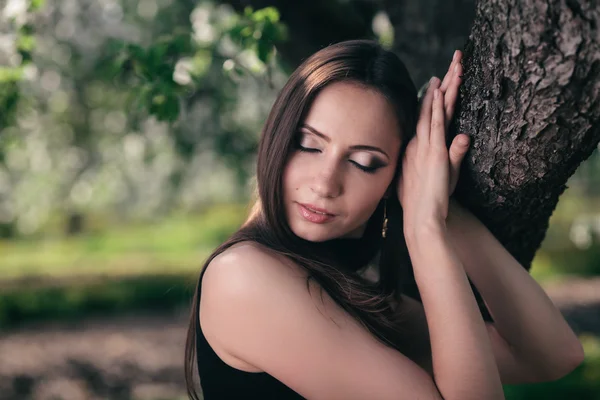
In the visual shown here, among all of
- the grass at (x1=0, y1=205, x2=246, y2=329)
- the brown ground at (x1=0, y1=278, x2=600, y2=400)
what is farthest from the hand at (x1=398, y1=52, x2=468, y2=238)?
the grass at (x1=0, y1=205, x2=246, y2=329)

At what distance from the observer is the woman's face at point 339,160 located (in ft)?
6.62

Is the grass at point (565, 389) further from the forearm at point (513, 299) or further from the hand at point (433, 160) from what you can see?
the hand at point (433, 160)

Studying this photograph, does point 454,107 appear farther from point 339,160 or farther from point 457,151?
point 339,160

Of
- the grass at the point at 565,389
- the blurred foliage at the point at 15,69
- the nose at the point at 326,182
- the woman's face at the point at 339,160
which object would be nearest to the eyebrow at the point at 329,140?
the woman's face at the point at 339,160

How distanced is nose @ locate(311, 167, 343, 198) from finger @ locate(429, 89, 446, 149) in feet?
1.11

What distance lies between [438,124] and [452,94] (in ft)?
0.35

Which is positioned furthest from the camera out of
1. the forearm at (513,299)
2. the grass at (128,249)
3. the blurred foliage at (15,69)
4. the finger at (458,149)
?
the grass at (128,249)

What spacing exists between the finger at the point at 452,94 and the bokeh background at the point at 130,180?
40.6 inches

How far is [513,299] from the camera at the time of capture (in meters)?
2.26

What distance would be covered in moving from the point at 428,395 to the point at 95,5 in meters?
6.48

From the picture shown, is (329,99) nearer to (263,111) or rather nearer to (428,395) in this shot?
(428,395)

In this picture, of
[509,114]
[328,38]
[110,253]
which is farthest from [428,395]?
[110,253]

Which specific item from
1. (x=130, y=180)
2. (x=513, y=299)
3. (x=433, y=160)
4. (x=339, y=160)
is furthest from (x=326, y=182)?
(x=130, y=180)

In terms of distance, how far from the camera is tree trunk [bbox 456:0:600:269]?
1529mm
